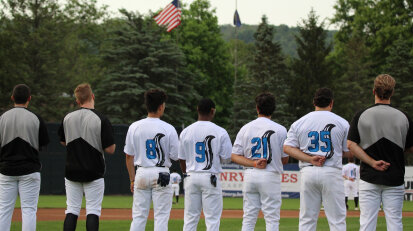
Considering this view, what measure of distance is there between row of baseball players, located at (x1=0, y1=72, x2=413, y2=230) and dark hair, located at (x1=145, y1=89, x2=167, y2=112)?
1cm

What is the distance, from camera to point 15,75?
1762 inches

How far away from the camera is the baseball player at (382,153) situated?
24.0ft

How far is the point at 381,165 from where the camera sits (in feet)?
24.1

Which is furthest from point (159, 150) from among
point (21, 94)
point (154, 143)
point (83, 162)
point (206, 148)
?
point (21, 94)

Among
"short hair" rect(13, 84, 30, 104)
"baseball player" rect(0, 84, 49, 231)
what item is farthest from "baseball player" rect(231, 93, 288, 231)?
"short hair" rect(13, 84, 30, 104)

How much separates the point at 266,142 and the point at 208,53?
2165 inches

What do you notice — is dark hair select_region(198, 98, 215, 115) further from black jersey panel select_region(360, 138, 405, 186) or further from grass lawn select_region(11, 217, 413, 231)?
grass lawn select_region(11, 217, 413, 231)

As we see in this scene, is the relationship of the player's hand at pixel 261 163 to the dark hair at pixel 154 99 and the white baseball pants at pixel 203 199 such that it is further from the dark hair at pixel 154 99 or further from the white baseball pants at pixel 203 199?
the dark hair at pixel 154 99

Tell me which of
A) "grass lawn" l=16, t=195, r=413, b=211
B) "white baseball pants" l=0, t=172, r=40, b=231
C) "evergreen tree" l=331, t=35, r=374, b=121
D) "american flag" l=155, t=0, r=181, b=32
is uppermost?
"american flag" l=155, t=0, r=181, b=32

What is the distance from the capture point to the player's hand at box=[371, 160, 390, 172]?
7.31m

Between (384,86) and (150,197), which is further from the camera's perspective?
(150,197)

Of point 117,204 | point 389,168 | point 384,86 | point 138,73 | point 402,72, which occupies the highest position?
point 402,72

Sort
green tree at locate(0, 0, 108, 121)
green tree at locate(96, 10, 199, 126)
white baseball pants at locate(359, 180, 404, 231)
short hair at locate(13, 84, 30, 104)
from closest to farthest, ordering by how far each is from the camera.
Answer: white baseball pants at locate(359, 180, 404, 231) < short hair at locate(13, 84, 30, 104) < green tree at locate(0, 0, 108, 121) < green tree at locate(96, 10, 199, 126)

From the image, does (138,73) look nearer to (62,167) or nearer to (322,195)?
(62,167)
